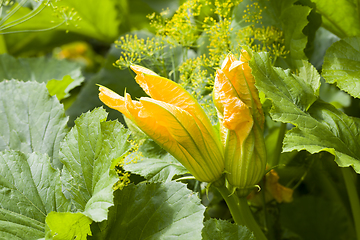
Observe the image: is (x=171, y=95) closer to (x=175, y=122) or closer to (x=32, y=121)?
(x=175, y=122)

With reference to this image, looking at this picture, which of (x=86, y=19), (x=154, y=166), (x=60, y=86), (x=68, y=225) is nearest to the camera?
(x=68, y=225)

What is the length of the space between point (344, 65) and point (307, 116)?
4.5 inches

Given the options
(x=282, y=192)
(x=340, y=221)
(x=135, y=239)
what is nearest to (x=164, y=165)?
(x=135, y=239)

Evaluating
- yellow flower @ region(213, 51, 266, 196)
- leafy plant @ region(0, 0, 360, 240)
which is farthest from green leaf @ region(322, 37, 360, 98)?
yellow flower @ region(213, 51, 266, 196)

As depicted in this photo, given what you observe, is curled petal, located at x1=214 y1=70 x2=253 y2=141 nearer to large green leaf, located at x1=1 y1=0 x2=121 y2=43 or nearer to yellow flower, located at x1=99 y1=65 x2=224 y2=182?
yellow flower, located at x1=99 y1=65 x2=224 y2=182

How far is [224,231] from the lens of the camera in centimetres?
38

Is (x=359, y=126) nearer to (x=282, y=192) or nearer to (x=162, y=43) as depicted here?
(x=282, y=192)

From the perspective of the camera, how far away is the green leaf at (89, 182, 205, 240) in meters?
0.34

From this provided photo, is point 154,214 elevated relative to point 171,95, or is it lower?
lower

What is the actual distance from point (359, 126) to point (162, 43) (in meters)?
0.34

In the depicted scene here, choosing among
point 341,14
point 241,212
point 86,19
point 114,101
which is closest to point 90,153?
point 114,101

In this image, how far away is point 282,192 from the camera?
21.0 inches

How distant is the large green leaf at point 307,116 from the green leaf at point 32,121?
30cm

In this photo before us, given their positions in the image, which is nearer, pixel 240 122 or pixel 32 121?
pixel 240 122
